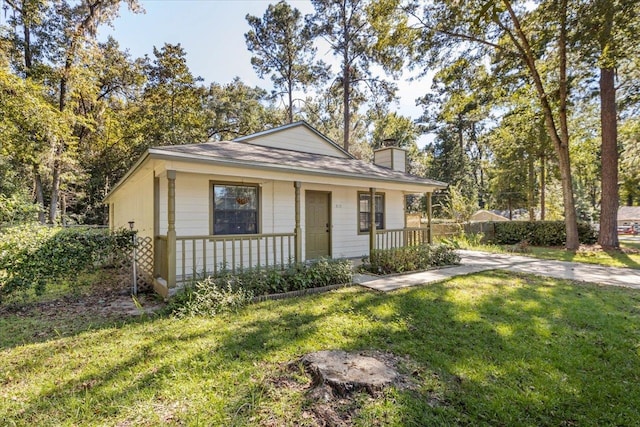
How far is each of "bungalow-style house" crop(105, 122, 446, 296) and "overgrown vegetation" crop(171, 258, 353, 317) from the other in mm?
356

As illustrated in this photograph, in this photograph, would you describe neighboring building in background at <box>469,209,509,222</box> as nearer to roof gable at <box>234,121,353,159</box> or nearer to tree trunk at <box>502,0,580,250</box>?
tree trunk at <box>502,0,580,250</box>

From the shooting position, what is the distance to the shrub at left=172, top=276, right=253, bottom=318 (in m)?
4.77

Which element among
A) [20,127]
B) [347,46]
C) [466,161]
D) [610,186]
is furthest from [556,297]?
[466,161]

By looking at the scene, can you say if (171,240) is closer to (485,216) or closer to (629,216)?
(485,216)

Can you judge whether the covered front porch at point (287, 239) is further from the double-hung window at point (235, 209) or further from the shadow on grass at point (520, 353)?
the shadow on grass at point (520, 353)

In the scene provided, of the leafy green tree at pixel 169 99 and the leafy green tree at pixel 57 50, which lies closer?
the leafy green tree at pixel 57 50

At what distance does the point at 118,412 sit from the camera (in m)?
2.47

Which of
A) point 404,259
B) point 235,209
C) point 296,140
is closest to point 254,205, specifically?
point 235,209

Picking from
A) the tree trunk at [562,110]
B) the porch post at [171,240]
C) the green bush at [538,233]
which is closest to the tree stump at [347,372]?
the porch post at [171,240]

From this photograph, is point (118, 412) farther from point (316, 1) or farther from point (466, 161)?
point (466, 161)

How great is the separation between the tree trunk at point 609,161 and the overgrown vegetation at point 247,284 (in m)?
11.4

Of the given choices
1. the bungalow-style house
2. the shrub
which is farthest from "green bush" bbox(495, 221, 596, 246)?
the shrub

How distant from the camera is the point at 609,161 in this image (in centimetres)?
1182

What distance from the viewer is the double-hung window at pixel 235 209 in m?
7.21
